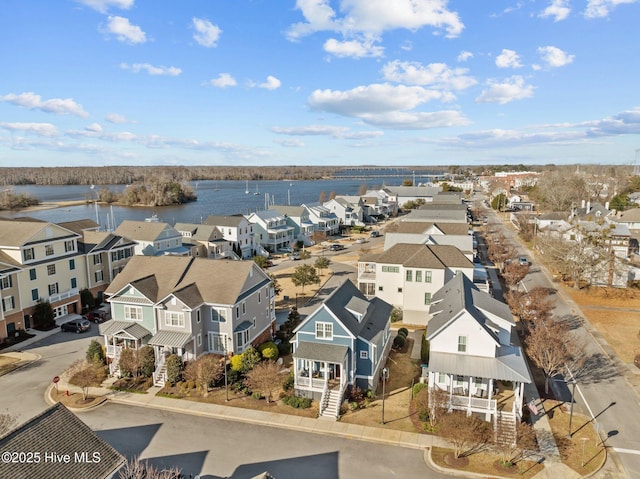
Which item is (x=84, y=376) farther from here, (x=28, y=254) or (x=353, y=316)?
(x=28, y=254)

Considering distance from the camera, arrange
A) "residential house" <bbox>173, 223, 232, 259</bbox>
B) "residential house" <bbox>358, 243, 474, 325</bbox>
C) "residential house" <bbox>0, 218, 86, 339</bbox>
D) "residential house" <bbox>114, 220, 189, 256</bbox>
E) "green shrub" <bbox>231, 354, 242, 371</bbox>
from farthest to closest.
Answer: "residential house" <bbox>173, 223, 232, 259</bbox>
"residential house" <bbox>114, 220, 189, 256</bbox>
"residential house" <bbox>358, 243, 474, 325</bbox>
"residential house" <bbox>0, 218, 86, 339</bbox>
"green shrub" <bbox>231, 354, 242, 371</bbox>

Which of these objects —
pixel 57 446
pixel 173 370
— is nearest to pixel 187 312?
pixel 173 370

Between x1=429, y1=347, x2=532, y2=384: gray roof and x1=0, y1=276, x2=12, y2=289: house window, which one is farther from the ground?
x1=0, y1=276, x2=12, y2=289: house window

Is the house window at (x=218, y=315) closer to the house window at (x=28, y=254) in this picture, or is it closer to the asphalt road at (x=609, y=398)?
the house window at (x=28, y=254)

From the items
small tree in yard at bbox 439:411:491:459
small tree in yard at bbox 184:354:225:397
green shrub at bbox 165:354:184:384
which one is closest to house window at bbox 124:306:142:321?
green shrub at bbox 165:354:184:384

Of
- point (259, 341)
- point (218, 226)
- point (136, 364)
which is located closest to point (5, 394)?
point (136, 364)

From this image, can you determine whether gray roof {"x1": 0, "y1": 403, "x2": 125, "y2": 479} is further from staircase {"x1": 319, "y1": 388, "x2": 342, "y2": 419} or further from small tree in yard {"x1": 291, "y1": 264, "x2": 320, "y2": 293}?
small tree in yard {"x1": 291, "y1": 264, "x2": 320, "y2": 293}

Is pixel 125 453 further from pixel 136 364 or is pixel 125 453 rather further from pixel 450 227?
pixel 450 227

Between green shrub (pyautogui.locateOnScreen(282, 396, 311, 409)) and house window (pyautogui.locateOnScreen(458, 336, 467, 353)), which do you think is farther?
house window (pyautogui.locateOnScreen(458, 336, 467, 353))
